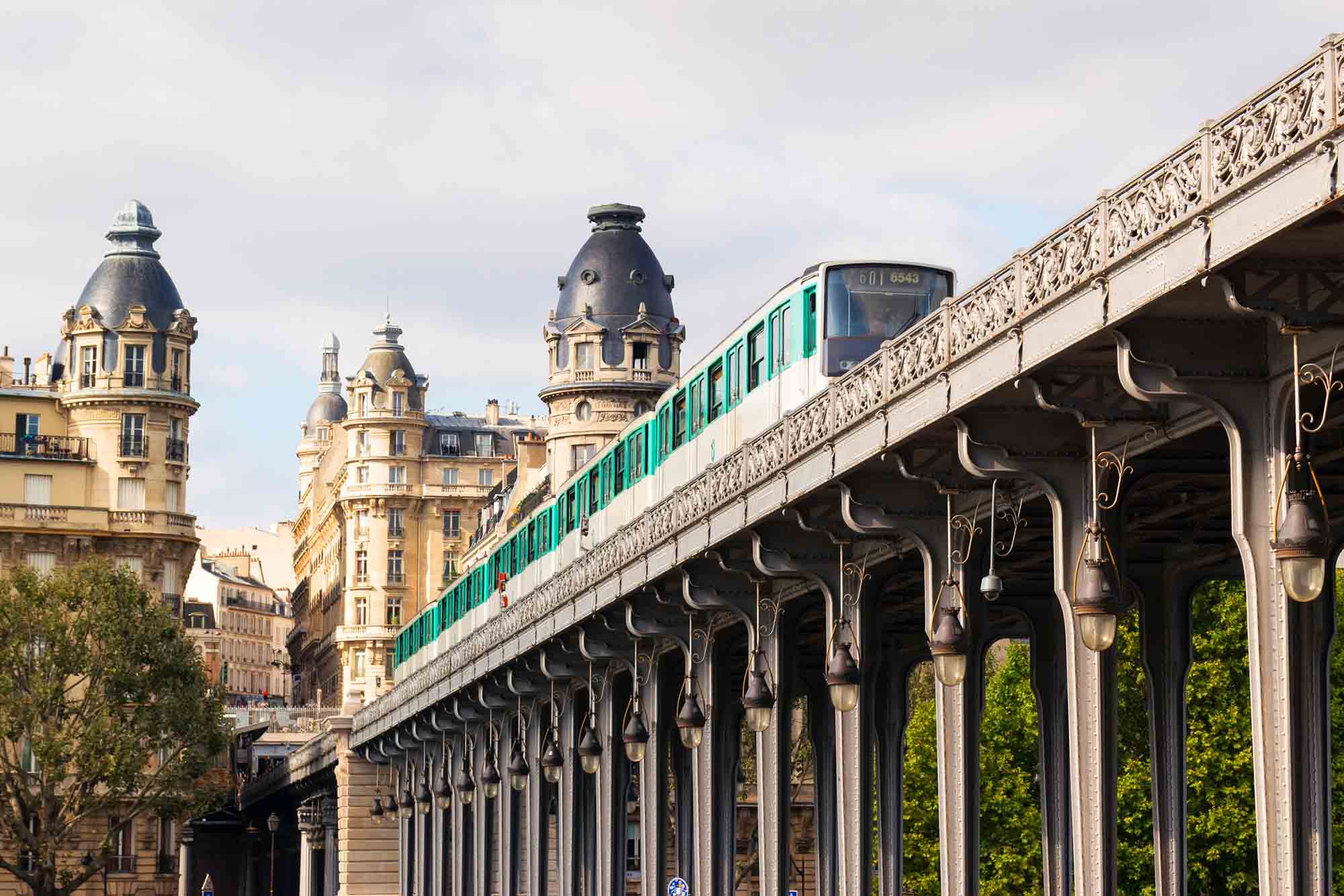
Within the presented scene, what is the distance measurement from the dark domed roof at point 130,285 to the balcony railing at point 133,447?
350cm

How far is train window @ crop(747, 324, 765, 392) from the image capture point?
136 feet

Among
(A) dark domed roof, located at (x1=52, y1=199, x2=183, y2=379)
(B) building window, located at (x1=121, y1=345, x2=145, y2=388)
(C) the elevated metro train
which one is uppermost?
(A) dark domed roof, located at (x1=52, y1=199, x2=183, y2=379)

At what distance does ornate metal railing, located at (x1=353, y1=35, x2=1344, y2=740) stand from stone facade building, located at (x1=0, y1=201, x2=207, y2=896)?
82.4m

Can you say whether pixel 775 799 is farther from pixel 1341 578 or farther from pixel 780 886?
pixel 1341 578

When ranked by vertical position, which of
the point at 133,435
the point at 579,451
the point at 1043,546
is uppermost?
the point at 133,435

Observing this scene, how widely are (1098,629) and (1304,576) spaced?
13.9ft

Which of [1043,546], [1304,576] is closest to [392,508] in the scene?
[1043,546]

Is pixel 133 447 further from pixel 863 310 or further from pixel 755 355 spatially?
pixel 863 310

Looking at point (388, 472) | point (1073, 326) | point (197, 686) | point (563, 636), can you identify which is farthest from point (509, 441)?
point (1073, 326)

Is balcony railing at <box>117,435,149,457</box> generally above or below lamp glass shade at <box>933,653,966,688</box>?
above

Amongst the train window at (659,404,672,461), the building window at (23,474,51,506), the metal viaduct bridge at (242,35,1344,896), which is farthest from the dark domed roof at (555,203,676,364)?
the train window at (659,404,672,461)

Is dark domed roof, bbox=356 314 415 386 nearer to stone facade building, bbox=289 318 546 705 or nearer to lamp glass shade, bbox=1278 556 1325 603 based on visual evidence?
stone facade building, bbox=289 318 546 705

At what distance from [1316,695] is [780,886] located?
17.4m

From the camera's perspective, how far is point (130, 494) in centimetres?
12238
